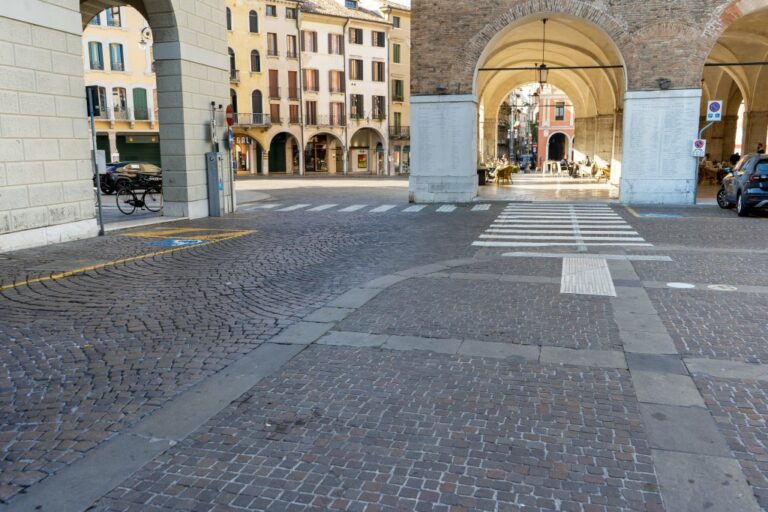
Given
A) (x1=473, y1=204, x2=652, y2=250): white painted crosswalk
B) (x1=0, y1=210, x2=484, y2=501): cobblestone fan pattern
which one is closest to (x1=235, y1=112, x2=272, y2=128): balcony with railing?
(x1=473, y1=204, x2=652, y2=250): white painted crosswalk

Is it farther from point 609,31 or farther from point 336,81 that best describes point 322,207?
point 336,81

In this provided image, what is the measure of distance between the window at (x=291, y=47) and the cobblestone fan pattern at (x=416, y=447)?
57.0 m

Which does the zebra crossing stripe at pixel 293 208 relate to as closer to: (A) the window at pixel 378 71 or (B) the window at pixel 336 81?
(B) the window at pixel 336 81

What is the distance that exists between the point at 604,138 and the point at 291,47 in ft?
107

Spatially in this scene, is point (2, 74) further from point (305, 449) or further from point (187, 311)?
point (305, 449)

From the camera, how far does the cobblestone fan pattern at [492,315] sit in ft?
20.2

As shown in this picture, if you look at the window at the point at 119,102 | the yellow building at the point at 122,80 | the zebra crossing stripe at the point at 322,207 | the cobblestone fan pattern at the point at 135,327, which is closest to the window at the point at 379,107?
the yellow building at the point at 122,80

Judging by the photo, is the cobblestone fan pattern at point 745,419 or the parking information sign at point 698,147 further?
the parking information sign at point 698,147

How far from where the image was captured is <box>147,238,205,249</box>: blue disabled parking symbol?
12.3m

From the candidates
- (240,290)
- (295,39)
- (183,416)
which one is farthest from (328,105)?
(183,416)

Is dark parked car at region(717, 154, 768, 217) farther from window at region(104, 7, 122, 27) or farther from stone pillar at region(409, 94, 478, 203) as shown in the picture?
window at region(104, 7, 122, 27)

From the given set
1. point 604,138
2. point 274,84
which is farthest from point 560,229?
point 274,84

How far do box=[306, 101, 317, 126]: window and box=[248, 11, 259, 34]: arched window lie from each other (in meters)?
7.89

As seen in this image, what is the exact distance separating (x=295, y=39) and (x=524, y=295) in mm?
55143
